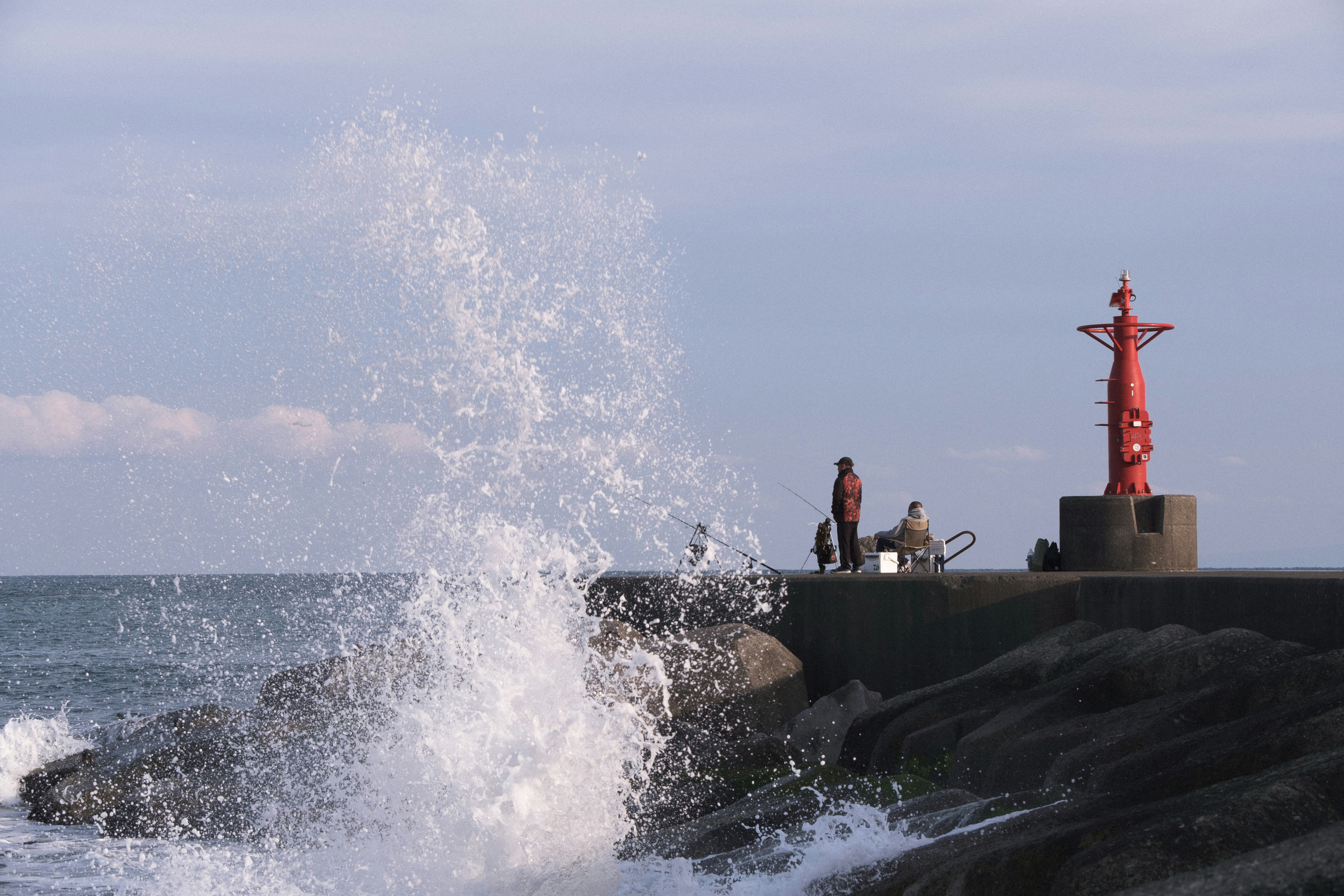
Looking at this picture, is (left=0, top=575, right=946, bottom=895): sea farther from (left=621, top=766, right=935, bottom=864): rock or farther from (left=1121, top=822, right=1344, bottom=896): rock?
(left=1121, top=822, right=1344, bottom=896): rock

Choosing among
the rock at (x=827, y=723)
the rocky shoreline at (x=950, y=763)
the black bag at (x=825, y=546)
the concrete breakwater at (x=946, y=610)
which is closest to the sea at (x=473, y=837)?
the rocky shoreline at (x=950, y=763)

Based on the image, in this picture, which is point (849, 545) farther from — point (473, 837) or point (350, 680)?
point (473, 837)

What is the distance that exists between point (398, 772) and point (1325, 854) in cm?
481

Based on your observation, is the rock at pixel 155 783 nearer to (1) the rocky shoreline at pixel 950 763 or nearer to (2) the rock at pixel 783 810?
(1) the rocky shoreline at pixel 950 763

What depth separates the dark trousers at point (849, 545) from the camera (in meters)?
10.1

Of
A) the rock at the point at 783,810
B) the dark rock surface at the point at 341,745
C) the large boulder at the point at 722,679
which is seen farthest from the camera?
the large boulder at the point at 722,679

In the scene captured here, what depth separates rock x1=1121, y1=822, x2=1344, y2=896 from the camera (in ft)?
8.00

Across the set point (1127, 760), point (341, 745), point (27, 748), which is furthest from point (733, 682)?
point (27, 748)

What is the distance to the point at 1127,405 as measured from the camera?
34.3ft

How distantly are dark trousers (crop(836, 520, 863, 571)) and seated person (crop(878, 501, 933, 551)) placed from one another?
2.11ft

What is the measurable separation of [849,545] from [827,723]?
112 inches

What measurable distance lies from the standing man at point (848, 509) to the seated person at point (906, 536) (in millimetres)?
674

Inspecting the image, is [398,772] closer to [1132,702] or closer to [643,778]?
[643,778]

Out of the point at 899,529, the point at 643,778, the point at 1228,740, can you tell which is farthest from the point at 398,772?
the point at 899,529
